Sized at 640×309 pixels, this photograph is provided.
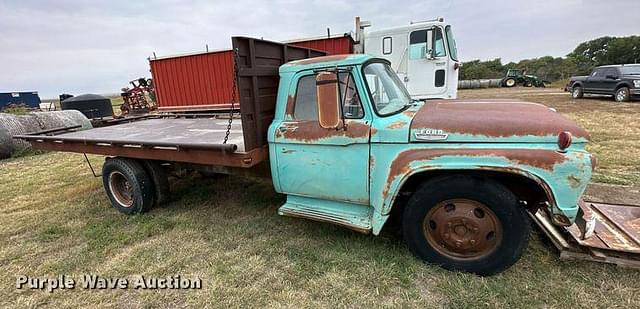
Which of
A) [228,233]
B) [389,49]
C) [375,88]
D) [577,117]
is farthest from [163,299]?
[577,117]

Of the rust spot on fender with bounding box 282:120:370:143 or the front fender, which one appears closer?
the front fender

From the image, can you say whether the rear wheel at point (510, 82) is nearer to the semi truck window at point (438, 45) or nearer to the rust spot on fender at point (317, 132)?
the semi truck window at point (438, 45)

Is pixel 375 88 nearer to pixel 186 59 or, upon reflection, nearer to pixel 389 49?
pixel 389 49

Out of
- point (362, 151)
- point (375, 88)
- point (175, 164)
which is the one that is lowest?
point (175, 164)

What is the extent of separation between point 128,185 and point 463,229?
430cm

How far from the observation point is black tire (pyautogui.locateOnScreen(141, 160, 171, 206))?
4.43 m

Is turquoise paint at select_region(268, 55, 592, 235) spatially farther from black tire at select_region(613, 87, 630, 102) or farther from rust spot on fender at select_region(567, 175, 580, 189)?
black tire at select_region(613, 87, 630, 102)

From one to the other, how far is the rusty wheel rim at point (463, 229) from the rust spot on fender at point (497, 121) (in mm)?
623

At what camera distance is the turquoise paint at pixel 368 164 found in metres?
2.43

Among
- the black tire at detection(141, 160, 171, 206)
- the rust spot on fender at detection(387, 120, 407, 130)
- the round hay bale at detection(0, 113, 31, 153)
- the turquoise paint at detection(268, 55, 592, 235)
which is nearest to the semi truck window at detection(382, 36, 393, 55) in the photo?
the turquoise paint at detection(268, 55, 592, 235)

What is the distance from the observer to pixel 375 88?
306 cm

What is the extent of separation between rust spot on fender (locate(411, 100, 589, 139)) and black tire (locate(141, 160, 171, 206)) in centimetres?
352

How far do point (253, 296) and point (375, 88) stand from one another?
214 centimetres

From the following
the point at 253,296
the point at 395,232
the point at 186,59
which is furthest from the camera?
the point at 186,59
